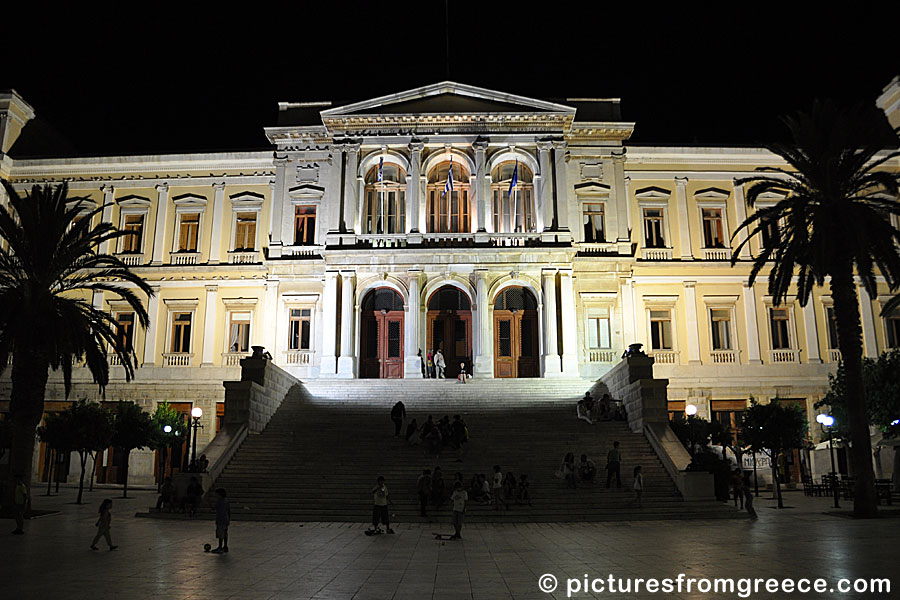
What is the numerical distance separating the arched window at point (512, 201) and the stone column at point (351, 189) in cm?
665

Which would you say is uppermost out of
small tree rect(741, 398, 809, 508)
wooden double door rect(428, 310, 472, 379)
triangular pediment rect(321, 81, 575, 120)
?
triangular pediment rect(321, 81, 575, 120)

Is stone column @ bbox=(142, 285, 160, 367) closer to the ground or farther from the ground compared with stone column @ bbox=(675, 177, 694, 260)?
closer to the ground

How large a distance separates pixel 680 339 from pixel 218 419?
73.7 feet

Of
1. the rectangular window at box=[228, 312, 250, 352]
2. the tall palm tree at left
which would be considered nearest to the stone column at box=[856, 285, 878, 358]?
the rectangular window at box=[228, 312, 250, 352]

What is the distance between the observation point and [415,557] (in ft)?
44.4

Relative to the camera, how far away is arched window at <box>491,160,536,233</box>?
36656 mm

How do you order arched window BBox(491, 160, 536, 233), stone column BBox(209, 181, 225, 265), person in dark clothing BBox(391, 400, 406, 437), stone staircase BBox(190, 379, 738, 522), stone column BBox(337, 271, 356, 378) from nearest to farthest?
1. stone staircase BBox(190, 379, 738, 522)
2. person in dark clothing BBox(391, 400, 406, 437)
3. stone column BBox(337, 271, 356, 378)
4. arched window BBox(491, 160, 536, 233)
5. stone column BBox(209, 181, 225, 265)

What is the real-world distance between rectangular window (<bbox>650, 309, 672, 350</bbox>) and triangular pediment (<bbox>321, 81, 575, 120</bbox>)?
10817mm

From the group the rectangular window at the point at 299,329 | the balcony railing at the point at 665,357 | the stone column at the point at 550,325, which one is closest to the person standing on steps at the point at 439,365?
the stone column at the point at 550,325

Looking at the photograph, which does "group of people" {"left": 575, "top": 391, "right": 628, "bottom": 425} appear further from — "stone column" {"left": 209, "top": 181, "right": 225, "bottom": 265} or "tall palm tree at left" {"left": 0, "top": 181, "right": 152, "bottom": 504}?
"stone column" {"left": 209, "top": 181, "right": 225, "bottom": 265}

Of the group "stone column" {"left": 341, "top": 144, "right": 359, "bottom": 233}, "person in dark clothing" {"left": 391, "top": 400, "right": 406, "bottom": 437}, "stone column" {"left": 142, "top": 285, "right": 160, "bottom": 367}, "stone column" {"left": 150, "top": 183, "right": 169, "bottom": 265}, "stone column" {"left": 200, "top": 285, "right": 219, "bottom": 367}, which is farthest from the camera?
"stone column" {"left": 150, "top": 183, "right": 169, "bottom": 265}

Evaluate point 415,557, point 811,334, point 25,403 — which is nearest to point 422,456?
point 415,557

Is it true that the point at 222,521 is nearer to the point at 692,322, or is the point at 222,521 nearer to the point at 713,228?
the point at 692,322

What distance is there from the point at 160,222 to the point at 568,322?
21.2 meters
